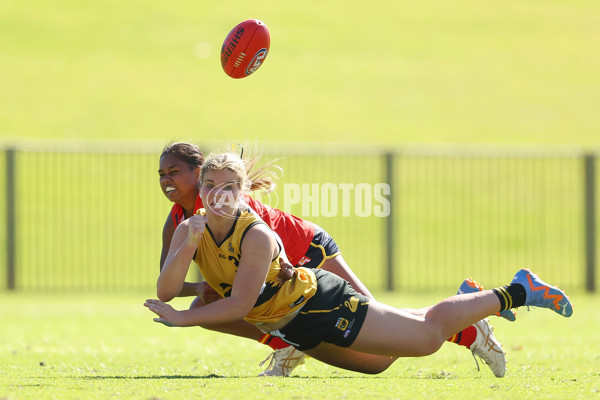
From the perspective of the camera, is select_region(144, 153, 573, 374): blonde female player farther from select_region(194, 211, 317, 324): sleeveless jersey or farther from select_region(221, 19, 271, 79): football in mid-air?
select_region(221, 19, 271, 79): football in mid-air

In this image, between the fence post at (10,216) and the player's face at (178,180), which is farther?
the fence post at (10,216)

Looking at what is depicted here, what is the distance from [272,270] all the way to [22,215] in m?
14.7

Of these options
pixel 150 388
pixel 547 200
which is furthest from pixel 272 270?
pixel 547 200

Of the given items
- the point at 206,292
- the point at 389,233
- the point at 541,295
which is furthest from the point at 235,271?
the point at 389,233

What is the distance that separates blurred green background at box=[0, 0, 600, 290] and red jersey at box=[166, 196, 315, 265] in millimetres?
8934

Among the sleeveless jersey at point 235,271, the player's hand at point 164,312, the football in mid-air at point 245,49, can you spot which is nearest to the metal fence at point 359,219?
the football in mid-air at point 245,49

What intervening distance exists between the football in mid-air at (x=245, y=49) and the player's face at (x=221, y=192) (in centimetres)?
215

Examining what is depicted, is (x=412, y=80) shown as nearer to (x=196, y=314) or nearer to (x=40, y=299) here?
(x=40, y=299)

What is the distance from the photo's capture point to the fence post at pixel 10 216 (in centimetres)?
1555

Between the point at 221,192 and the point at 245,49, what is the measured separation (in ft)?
7.71

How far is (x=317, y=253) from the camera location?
275 inches

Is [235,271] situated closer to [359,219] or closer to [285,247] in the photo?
[285,247]

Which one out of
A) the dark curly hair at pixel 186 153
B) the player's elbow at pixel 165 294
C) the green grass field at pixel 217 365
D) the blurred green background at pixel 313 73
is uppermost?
the blurred green background at pixel 313 73

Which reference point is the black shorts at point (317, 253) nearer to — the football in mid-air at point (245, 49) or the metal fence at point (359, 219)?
the football in mid-air at point (245, 49)
